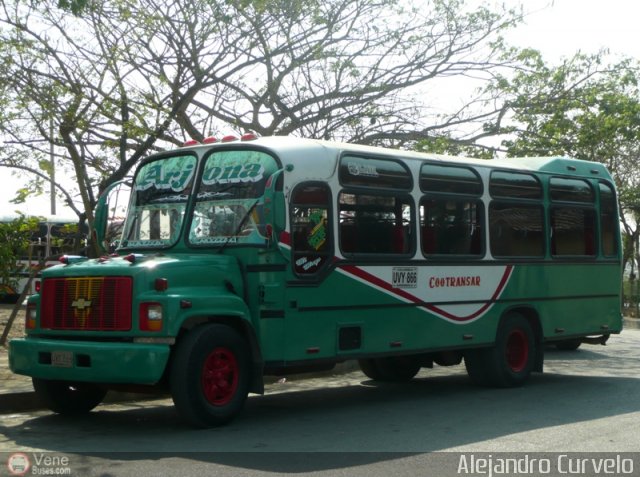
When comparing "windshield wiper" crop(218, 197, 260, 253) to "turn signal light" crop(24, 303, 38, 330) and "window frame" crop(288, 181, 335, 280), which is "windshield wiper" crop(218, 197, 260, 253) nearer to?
"window frame" crop(288, 181, 335, 280)

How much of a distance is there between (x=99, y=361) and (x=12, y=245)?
8.84 m

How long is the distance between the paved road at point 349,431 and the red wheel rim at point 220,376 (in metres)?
0.30

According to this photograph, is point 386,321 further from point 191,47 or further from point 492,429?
point 191,47

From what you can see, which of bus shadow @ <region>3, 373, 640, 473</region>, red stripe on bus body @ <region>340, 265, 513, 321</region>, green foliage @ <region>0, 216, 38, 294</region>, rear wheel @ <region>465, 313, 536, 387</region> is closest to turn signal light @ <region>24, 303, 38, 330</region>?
bus shadow @ <region>3, 373, 640, 473</region>

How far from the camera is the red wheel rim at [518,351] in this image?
12.7 m

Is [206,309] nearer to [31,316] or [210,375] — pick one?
[210,375]

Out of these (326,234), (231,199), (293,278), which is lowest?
(293,278)

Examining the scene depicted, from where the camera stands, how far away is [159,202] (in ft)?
34.1

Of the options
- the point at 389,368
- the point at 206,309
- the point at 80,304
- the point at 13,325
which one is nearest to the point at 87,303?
the point at 80,304

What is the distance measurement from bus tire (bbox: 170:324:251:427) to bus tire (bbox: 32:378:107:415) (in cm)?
137

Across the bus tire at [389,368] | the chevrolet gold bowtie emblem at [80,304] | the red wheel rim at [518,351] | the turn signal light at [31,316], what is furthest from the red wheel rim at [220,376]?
the red wheel rim at [518,351]

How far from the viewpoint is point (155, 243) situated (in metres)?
10.3

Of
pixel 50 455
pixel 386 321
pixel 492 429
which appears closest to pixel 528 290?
pixel 386 321

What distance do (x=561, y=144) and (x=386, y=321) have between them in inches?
376
